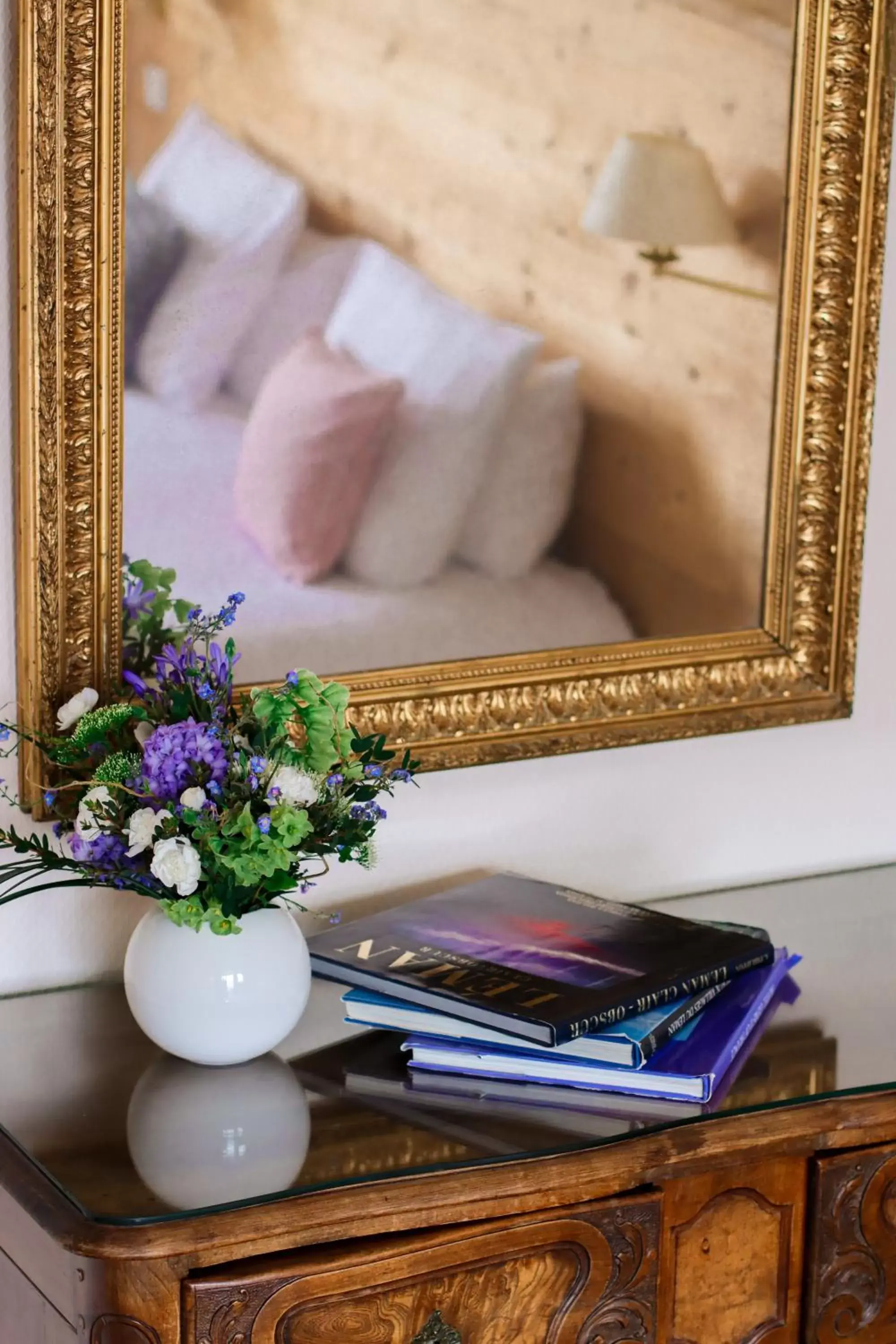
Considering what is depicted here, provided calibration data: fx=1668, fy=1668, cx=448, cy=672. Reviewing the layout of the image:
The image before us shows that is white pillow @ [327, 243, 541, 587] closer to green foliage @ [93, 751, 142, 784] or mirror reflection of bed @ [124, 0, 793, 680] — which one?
mirror reflection of bed @ [124, 0, 793, 680]

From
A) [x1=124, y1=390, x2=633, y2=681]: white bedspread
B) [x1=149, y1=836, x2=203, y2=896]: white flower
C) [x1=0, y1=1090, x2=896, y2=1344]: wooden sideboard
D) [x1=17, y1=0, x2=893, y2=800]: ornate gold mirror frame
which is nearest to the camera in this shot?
[x1=0, y1=1090, x2=896, y2=1344]: wooden sideboard

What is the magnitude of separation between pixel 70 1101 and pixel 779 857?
1010mm

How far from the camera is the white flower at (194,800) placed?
4.66 ft

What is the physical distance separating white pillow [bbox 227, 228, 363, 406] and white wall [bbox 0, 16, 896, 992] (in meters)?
0.51

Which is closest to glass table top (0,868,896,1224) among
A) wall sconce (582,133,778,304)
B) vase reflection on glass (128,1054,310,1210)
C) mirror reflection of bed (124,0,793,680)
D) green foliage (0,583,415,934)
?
vase reflection on glass (128,1054,310,1210)

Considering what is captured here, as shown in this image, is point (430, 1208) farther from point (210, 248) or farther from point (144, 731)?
point (210, 248)

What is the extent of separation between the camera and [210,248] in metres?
1.62

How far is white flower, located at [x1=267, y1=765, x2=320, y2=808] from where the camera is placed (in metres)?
1.45

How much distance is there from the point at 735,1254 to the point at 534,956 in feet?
1.08

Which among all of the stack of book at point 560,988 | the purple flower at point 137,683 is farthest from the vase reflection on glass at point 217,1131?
the purple flower at point 137,683

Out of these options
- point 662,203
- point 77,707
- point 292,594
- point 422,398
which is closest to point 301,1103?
point 77,707

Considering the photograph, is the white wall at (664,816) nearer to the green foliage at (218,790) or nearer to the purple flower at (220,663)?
the green foliage at (218,790)

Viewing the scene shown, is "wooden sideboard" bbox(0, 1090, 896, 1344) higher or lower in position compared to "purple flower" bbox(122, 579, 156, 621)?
lower

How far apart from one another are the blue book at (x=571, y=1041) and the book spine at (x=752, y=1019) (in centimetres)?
5
